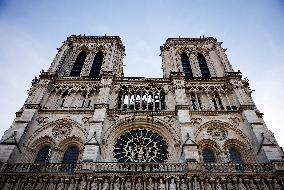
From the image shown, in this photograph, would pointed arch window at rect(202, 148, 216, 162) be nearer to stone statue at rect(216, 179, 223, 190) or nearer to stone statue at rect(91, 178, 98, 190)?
stone statue at rect(216, 179, 223, 190)

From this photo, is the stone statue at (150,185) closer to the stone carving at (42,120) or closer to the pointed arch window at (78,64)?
the stone carving at (42,120)

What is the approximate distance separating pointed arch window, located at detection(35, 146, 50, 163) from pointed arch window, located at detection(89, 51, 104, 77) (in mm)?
8671

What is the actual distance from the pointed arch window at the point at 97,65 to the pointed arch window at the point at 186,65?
23.9ft

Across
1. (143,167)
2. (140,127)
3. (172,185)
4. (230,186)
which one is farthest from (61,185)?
(230,186)

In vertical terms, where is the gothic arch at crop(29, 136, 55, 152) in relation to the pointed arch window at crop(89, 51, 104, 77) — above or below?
below

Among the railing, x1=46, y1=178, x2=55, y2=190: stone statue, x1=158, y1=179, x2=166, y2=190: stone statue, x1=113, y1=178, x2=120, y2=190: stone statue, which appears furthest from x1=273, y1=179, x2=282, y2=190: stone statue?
x1=46, y1=178, x2=55, y2=190: stone statue

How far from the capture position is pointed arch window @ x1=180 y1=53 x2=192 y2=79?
28.8m

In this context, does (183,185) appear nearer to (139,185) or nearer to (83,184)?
(139,185)

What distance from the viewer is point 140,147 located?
70.2ft

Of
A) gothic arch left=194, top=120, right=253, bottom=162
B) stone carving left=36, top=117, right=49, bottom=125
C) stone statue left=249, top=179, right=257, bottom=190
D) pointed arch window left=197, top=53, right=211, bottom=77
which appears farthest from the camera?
pointed arch window left=197, top=53, right=211, bottom=77

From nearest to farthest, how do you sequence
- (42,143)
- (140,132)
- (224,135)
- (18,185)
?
(18,185) → (42,143) → (224,135) → (140,132)

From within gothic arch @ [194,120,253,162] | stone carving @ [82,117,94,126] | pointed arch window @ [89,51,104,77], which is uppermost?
pointed arch window @ [89,51,104,77]

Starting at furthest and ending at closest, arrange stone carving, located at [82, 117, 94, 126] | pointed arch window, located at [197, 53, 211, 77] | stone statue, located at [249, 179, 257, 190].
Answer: pointed arch window, located at [197, 53, 211, 77] → stone carving, located at [82, 117, 94, 126] → stone statue, located at [249, 179, 257, 190]

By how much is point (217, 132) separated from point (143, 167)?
6266mm
